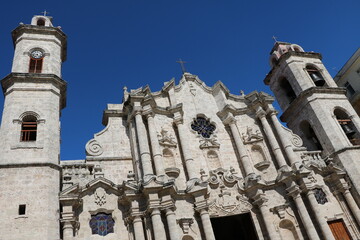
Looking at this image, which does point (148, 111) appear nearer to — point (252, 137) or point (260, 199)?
point (252, 137)

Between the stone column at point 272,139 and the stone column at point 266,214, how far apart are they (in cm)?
275

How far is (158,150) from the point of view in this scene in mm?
16609

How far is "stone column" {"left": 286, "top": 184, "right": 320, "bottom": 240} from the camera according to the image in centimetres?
1557

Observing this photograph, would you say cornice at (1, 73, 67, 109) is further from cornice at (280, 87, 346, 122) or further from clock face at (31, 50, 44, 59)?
cornice at (280, 87, 346, 122)

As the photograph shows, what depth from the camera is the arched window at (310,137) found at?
2220 centimetres

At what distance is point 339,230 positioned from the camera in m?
16.7

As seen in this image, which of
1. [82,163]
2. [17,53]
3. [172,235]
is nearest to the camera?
[172,235]

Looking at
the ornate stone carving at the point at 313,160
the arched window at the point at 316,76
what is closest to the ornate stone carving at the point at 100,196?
the ornate stone carving at the point at 313,160

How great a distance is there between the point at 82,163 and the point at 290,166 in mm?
11739

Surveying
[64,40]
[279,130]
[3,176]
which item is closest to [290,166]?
[279,130]

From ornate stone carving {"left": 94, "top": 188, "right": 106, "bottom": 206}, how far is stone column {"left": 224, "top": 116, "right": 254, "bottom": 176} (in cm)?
801

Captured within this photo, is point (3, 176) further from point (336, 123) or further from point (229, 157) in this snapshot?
point (336, 123)

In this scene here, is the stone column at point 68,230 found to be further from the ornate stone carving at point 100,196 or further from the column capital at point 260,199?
the column capital at point 260,199

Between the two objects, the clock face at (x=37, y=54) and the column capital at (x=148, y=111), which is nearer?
the column capital at (x=148, y=111)
